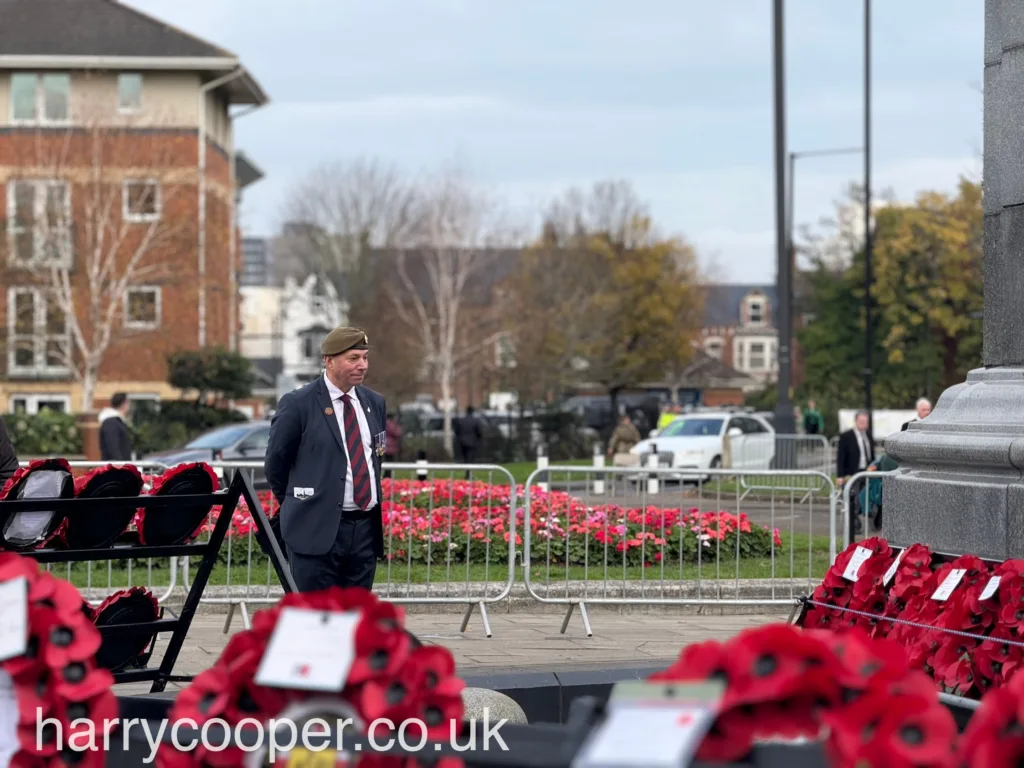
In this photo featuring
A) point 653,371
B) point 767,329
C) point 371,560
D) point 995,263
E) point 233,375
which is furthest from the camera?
point 767,329

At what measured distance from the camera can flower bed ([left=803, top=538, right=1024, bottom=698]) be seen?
227 inches

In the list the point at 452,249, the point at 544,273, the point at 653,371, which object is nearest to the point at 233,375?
the point at 452,249

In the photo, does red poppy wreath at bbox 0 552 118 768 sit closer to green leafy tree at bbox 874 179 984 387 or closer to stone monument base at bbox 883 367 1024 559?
stone monument base at bbox 883 367 1024 559

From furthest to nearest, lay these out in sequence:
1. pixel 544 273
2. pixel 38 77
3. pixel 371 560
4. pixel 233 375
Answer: pixel 544 273 < pixel 38 77 < pixel 233 375 < pixel 371 560

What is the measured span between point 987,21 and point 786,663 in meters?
Answer: 5.34

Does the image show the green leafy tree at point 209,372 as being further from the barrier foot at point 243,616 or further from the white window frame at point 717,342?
the white window frame at point 717,342

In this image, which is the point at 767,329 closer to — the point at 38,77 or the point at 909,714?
the point at 38,77

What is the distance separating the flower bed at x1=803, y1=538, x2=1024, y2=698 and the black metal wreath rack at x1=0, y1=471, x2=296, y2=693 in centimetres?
216

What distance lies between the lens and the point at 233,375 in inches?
1839

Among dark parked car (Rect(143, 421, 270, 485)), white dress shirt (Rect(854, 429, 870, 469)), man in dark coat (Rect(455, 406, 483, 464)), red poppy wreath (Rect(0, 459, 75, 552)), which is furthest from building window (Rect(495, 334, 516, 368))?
red poppy wreath (Rect(0, 459, 75, 552))

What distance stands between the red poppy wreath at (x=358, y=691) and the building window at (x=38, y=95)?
51.1 meters

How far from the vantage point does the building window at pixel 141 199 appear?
44719mm

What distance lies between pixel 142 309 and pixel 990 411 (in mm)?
43100

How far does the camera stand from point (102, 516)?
21.1 ft
